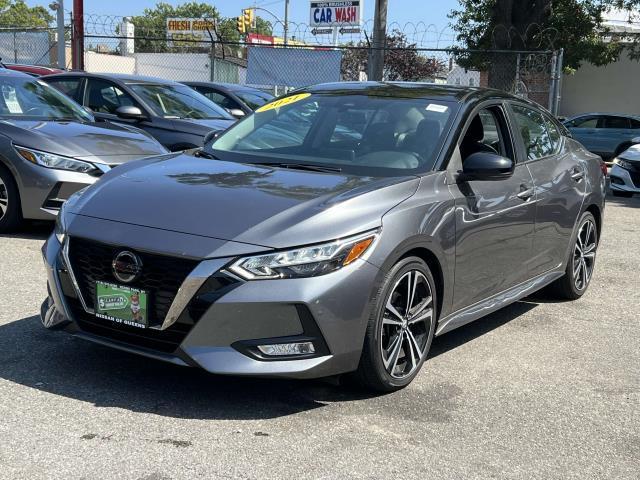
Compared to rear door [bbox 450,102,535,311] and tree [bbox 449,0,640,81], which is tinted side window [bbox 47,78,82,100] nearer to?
rear door [bbox 450,102,535,311]

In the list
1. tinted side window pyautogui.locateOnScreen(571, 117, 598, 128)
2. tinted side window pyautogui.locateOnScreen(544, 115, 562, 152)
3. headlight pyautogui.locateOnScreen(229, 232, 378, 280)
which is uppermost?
tinted side window pyautogui.locateOnScreen(544, 115, 562, 152)

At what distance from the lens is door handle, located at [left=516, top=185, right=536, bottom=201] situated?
209 inches

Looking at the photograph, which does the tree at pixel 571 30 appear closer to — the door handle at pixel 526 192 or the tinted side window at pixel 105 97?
the tinted side window at pixel 105 97

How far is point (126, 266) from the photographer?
12.4 ft

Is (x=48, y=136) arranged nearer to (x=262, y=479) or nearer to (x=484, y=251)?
(x=484, y=251)

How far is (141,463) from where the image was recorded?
3.27 meters

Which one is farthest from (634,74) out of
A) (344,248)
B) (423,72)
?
(344,248)

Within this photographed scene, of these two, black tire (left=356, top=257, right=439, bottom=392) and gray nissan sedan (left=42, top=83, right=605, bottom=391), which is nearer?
gray nissan sedan (left=42, top=83, right=605, bottom=391)

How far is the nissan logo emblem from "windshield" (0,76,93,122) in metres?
4.81

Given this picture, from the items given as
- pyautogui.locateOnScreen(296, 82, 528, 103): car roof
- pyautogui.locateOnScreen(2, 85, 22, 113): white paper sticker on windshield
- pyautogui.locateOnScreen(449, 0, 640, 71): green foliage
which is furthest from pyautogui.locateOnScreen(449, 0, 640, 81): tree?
pyautogui.locateOnScreen(296, 82, 528, 103): car roof

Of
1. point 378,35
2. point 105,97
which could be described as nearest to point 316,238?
point 105,97

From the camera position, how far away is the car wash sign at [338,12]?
40.9 m

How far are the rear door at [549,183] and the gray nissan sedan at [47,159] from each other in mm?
3790

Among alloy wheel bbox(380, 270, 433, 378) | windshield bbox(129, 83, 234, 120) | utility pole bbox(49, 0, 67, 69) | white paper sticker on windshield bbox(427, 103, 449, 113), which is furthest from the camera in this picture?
utility pole bbox(49, 0, 67, 69)
